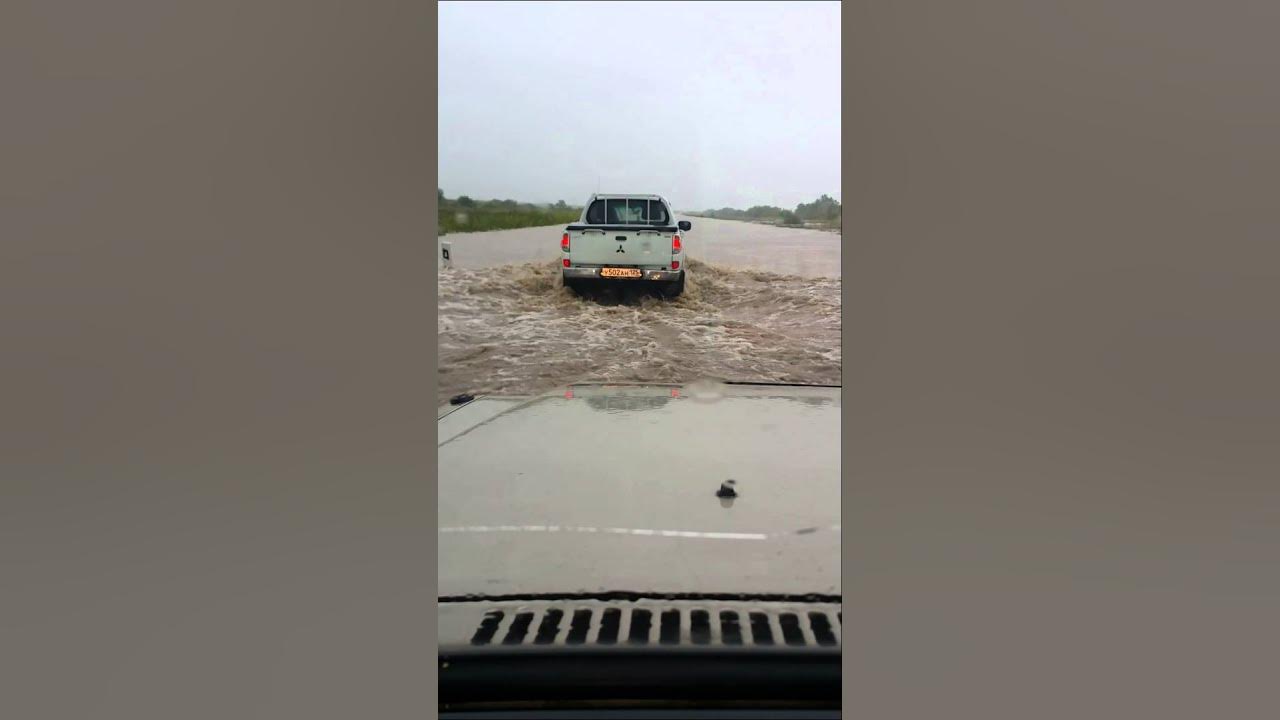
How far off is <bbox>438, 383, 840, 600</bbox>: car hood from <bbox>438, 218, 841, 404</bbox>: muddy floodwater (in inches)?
4.7

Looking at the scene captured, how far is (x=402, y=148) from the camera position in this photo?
1.78 m

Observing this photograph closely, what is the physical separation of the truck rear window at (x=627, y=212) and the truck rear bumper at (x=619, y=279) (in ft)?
0.93

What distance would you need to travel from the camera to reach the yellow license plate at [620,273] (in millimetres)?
3568

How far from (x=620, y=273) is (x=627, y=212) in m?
0.35

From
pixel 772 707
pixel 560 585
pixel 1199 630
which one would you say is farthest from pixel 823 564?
pixel 1199 630

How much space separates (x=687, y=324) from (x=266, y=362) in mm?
2230

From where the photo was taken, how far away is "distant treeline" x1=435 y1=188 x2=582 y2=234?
290cm

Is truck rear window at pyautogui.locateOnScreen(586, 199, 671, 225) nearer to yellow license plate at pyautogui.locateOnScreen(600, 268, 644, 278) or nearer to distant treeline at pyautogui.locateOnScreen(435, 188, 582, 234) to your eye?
distant treeline at pyautogui.locateOnScreen(435, 188, 582, 234)

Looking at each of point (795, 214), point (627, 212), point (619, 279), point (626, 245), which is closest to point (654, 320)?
point (619, 279)

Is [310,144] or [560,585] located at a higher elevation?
[310,144]

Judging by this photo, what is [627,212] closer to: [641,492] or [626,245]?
[626,245]

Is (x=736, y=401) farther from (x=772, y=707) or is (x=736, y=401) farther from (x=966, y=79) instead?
(x=966, y=79)

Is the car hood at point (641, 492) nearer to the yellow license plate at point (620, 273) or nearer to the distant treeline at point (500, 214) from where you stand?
the yellow license plate at point (620, 273)

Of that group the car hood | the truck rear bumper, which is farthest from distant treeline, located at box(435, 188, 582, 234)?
the car hood
